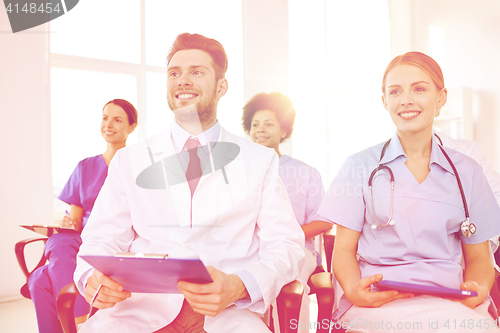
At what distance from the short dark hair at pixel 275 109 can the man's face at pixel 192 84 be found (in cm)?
117

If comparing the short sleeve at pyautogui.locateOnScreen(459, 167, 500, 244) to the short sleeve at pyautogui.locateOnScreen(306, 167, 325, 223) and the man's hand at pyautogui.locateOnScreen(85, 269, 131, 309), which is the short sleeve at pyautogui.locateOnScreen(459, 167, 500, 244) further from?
the man's hand at pyautogui.locateOnScreen(85, 269, 131, 309)

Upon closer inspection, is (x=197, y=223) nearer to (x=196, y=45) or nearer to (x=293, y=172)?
(x=196, y=45)

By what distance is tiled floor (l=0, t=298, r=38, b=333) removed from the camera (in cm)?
254

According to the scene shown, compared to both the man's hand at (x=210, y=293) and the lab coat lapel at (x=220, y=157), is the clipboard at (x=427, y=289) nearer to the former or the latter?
the man's hand at (x=210, y=293)

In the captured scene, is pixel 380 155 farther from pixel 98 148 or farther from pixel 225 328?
pixel 98 148

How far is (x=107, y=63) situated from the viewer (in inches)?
145

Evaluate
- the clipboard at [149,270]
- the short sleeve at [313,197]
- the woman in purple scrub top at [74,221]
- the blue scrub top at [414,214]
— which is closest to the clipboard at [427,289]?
the blue scrub top at [414,214]

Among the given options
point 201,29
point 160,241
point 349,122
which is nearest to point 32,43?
point 201,29

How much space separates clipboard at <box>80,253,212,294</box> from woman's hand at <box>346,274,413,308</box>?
19.9 inches

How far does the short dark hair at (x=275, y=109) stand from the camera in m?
2.67

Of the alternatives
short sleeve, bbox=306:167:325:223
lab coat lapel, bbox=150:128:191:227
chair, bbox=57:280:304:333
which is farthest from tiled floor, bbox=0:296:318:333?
lab coat lapel, bbox=150:128:191:227

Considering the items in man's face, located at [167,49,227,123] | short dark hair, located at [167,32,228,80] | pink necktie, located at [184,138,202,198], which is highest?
short dark hair, located at [167,32,228,80]

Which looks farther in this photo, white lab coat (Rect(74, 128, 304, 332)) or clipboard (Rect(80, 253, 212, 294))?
white lab coat (Rect(74, 128, 304, 332))

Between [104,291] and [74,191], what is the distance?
1513 millimetres
